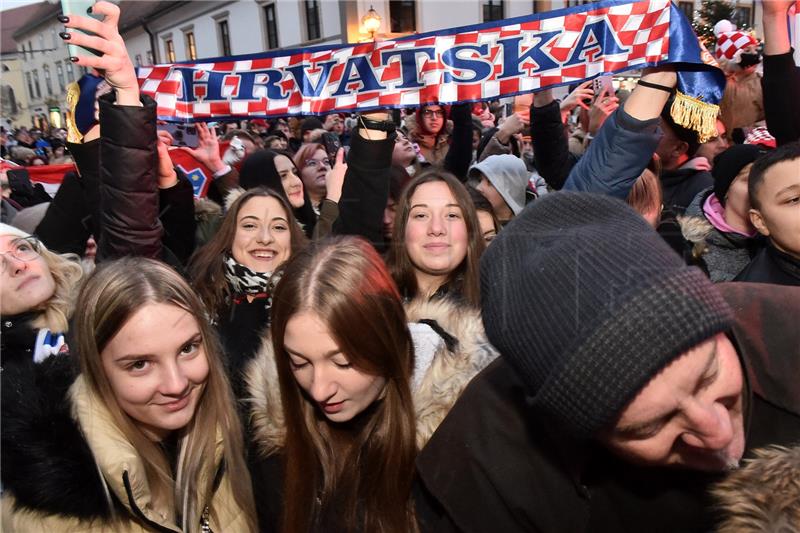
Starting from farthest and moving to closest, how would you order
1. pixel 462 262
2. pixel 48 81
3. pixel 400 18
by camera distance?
pixel 400 18 → pixel 48 81 → pixel 462 262

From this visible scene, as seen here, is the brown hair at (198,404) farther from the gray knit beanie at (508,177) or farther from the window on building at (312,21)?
the window on building at (312,21)

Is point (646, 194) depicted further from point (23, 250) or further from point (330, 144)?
point (330, 144)

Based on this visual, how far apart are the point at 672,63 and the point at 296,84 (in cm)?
171

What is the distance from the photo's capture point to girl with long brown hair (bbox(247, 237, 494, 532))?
1.48m

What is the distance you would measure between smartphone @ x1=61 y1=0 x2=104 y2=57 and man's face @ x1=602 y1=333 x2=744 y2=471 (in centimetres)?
173

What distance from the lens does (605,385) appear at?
829 mm

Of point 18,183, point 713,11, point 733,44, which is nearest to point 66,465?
point 18,183

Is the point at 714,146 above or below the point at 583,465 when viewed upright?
above

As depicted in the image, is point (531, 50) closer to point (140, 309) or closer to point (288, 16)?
point (140, 309)

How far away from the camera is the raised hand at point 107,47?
5.07 feet

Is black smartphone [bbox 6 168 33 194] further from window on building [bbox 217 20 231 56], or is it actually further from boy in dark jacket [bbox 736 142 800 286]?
window on building [bbox 217 20 231 56]

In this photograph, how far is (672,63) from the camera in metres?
1.83

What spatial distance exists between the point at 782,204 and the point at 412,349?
1.32 m

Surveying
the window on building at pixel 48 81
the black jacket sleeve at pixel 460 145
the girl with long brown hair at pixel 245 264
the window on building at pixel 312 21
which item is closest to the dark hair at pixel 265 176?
the girl with long brown hair at pixel 245 264
